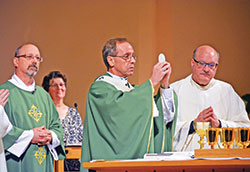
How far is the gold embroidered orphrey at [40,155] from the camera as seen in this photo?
5.73 m

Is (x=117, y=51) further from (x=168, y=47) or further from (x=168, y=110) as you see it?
(x=168, y=47)

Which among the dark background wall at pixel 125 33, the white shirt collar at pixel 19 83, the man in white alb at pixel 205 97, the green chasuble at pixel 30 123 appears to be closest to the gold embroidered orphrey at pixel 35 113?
the green chasuble at pixel 30 123

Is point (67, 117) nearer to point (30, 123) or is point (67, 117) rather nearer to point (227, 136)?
point (30, 123)

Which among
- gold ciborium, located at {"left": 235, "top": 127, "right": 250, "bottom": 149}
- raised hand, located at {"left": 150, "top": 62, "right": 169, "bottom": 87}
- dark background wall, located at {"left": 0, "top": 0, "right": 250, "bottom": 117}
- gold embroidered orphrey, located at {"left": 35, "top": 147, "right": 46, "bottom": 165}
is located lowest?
gold embroidered orphrey, located at {"left": 35, "top": 147, "right": 46, "bottom": 165}

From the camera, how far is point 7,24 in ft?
32.1

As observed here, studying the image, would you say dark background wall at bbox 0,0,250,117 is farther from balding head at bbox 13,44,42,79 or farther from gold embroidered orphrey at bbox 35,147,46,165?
gold embroidered orphrey at bbox 35,147,46,165

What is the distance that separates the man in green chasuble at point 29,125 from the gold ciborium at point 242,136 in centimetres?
254

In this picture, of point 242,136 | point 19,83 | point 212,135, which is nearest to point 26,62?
point 19,83

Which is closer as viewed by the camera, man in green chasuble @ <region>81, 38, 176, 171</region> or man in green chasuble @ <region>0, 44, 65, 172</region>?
man in green chasuble @ <region>81, 38, 176, 171</region>

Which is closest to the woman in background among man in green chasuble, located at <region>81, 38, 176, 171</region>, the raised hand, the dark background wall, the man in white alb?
the man in white alb

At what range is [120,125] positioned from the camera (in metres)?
4.64

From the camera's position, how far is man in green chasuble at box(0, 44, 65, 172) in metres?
5.54

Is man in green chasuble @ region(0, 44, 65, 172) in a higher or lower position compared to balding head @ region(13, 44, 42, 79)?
lower

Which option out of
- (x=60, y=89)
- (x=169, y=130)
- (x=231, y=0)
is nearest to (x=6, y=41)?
(x=60, y=89)
